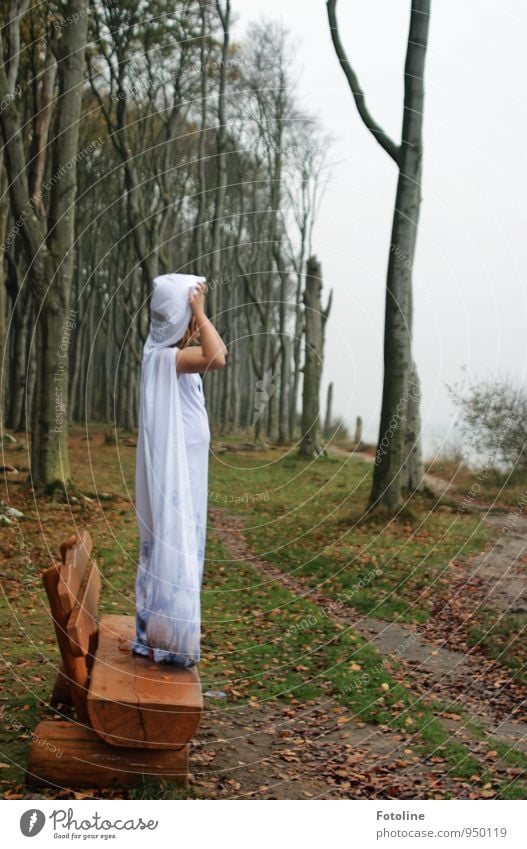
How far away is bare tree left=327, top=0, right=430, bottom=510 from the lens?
14258 mm

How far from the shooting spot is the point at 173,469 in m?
5.51

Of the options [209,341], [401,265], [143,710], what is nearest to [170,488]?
[209,341]

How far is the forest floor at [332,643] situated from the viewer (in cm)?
590

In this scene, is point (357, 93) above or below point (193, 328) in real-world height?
above

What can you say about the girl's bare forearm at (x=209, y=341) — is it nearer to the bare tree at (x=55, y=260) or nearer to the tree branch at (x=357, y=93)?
the bare tree at (x=55, y=260)

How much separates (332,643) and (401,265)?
7065 mm

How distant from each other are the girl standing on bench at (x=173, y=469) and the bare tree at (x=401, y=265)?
8870 mm

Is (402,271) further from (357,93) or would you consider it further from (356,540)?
(356,540)

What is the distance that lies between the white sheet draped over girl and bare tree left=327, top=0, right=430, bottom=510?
8.87m

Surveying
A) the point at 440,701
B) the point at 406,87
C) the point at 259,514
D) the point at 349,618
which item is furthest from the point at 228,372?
the point at 440,701

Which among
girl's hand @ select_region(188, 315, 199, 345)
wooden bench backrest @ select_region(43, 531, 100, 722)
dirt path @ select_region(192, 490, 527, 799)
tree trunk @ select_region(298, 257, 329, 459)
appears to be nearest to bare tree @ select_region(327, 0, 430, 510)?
dirt path @ select_region(192, 490, 527, 799)

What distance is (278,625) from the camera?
382 inches

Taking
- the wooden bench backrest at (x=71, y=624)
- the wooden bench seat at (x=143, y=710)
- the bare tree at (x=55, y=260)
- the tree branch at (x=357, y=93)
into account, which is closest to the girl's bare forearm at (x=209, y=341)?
the wooden bench backrest at (x=71, y=624)

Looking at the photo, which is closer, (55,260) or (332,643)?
(332,643)
